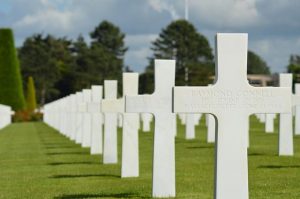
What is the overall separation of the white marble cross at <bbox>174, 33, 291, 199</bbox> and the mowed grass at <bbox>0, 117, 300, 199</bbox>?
2.09m

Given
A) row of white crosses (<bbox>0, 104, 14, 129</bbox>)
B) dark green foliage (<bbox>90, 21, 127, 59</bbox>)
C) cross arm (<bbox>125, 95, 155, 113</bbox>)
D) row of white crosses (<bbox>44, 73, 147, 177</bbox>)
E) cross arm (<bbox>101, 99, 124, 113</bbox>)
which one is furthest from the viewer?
dark green foliage (<bbox>90, 21, 127, 59</bbox>)

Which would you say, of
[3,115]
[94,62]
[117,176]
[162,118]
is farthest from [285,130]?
[94,62]

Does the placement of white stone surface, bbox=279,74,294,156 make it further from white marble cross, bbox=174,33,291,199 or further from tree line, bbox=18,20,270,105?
tree line, bbox=18,20,270,105

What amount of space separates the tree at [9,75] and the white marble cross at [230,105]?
2532 inches

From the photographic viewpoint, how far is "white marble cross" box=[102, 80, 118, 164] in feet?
52.9

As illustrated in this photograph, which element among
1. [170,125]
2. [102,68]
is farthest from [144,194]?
[102,68]

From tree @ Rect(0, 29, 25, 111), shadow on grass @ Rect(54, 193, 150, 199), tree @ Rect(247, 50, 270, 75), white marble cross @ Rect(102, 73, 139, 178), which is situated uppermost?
tree @ Rect(247, 50, 270, 75)

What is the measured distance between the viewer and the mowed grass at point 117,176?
1140 centimetres

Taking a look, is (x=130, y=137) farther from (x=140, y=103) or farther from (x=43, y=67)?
(x=43, y=67)

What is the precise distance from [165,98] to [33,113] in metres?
61.9

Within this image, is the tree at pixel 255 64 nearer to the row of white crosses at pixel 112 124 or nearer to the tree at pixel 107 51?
the tree at pixel 107 51

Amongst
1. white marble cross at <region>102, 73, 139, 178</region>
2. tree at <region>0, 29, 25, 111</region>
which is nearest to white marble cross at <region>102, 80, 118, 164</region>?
white marble cross at <region>102, 73, 139, 178</region>

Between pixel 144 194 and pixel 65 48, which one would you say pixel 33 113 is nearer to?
pixel 65 48

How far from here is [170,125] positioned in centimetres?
1107
